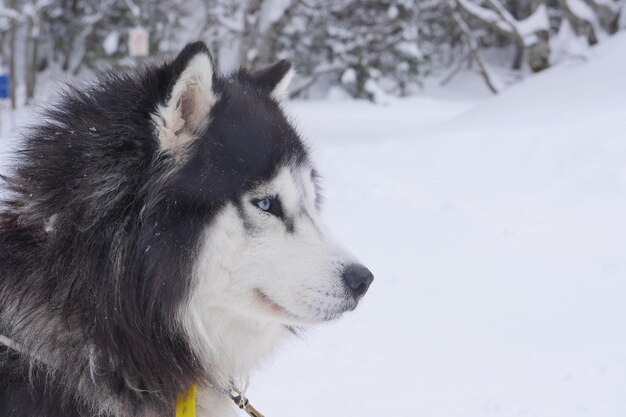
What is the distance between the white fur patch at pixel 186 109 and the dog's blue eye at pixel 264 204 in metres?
0.28

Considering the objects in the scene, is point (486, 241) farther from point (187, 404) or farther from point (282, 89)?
point (187, 404)

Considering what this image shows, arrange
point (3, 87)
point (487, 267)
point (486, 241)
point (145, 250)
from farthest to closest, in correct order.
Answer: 1. point (3, 87)
2. point (486, 241)
3. point (487, 267)
4. point (145, 250)

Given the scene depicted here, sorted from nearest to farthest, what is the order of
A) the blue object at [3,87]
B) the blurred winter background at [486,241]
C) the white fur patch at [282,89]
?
the white fur patch at [282,89]
the blurred winter background at [486,241]
the blue object at [3,87]

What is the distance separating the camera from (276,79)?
2.53 m

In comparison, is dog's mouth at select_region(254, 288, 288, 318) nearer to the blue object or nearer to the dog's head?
the dog's head

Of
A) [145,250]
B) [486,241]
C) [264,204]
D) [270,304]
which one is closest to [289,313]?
[270,304]

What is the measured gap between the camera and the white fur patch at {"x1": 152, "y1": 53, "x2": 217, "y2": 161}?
191 centimetres

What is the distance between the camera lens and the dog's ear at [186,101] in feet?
6.18

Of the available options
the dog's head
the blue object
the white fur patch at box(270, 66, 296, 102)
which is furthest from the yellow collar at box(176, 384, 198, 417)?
the blue object

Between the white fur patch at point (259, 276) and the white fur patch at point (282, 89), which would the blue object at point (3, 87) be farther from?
the white fur patch at point (259, 276)

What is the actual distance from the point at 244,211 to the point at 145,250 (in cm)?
32

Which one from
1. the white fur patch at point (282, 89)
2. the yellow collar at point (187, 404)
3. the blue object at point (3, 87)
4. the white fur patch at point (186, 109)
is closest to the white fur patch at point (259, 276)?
the yellow collar at point (187, 404)

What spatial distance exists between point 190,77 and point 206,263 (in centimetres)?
55

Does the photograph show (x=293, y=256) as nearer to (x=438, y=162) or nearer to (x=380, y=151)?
(x=438, y=162)
